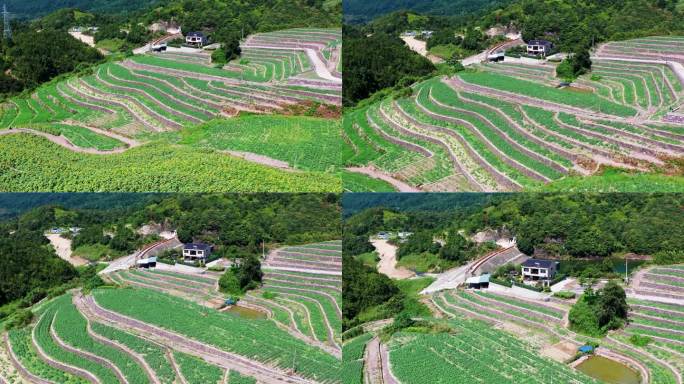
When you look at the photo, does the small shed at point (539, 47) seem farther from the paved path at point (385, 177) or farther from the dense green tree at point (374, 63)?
the paved path at point (385, 177)

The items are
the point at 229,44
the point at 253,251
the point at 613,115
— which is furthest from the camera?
the point at 229,44

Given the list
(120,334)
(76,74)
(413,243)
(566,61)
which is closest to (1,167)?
(76,74)

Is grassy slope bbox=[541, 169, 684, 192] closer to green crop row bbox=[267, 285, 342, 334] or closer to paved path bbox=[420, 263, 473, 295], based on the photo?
paved path bbox=[420, 263, 473, 295]

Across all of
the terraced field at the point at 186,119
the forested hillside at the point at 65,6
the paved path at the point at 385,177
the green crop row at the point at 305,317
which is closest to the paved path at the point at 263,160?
Answer: the terraced field at the point at 186,119

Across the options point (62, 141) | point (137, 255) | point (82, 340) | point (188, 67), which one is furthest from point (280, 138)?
point (82, 340)

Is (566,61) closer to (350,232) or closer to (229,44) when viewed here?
(350,232)

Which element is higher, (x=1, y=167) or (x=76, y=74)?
(x=76, y=74)
